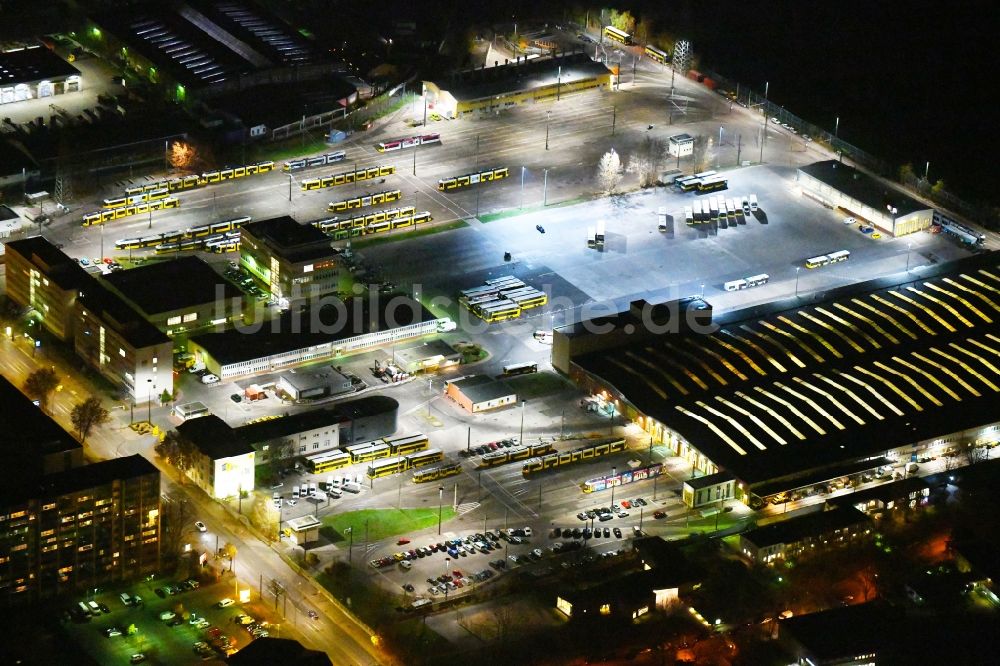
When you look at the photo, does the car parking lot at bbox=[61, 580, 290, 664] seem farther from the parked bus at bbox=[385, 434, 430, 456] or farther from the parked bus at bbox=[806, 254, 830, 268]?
the parked bus at bbox=[806, 254, 830, 268]

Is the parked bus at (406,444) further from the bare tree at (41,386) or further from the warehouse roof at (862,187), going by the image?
the warehouse roof at (862,187)

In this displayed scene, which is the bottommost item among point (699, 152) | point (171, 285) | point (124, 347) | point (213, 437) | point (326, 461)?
point (699, 152)

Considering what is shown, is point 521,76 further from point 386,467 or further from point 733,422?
point 386,467

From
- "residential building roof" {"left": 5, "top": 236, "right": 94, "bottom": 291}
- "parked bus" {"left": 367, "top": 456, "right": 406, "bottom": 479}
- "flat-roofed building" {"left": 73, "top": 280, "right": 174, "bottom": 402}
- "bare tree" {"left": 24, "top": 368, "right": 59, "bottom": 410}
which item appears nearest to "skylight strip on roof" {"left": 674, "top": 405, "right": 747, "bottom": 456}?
"parked bus" {"left": 367, "top": 456, "right": 406, "bottom": 479}

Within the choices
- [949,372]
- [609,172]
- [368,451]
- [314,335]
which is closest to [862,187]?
[609,172]

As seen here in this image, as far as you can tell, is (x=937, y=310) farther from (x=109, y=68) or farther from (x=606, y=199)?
(x=109, y=68)

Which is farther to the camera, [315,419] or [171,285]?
[171,285]

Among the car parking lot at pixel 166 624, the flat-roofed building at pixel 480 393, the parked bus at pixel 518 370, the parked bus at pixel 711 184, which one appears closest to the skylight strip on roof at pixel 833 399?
the parked bus at pixel 518 370
